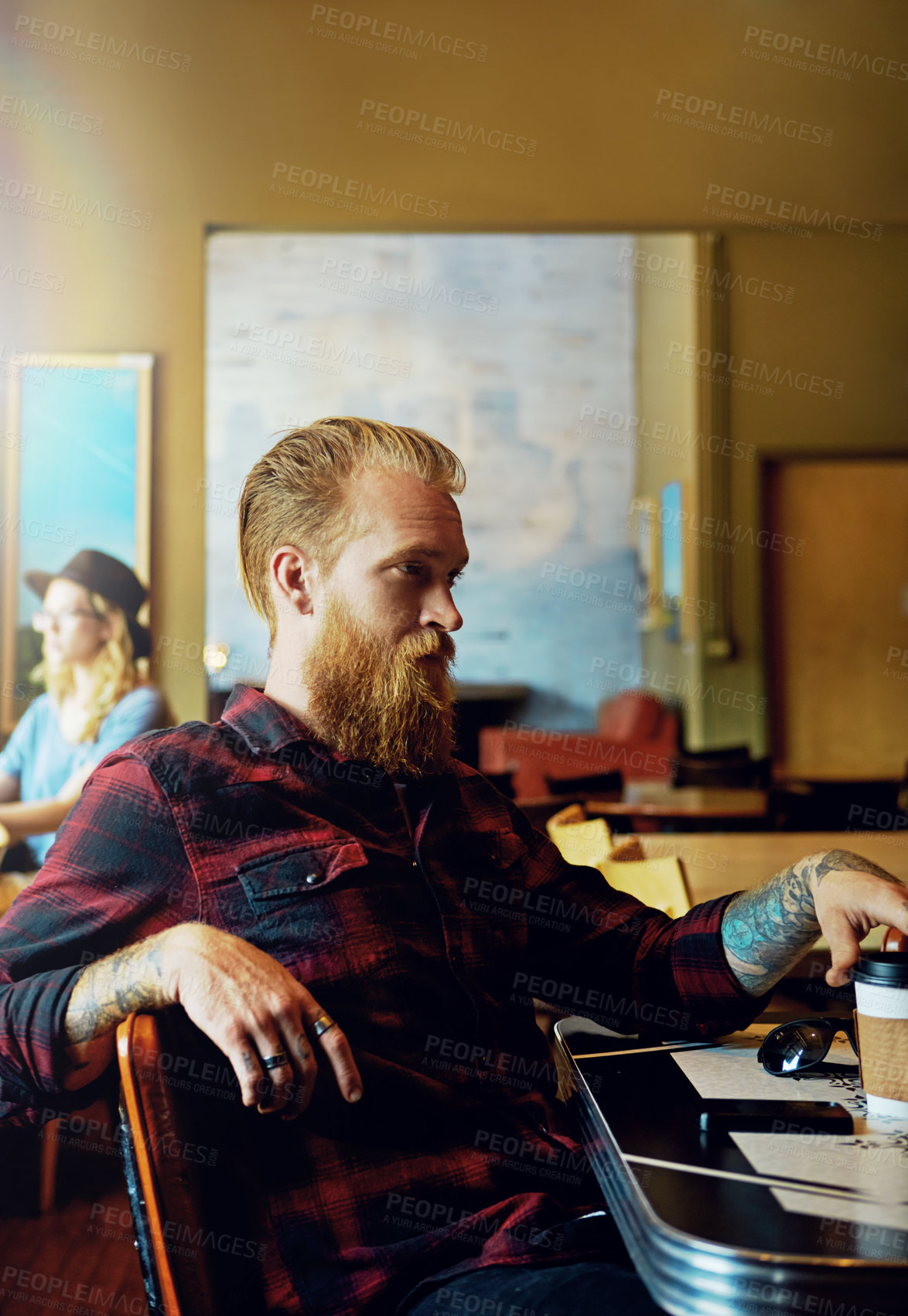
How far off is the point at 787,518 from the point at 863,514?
0.47 metres

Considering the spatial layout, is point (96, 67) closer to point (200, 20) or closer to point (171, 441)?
point (200, 20)


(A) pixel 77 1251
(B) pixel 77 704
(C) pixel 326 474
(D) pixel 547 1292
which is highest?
(C) pixel 326 474

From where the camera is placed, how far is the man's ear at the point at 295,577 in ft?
4.70

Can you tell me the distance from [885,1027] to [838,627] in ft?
19.9

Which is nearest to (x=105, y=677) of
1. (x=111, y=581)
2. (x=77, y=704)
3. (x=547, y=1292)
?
(x=77, y=704)

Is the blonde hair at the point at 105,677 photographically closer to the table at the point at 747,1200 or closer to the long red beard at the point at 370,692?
the long red beard at the point at 370,692

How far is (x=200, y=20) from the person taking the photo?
191 inches

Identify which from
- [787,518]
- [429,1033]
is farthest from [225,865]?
[787,518]

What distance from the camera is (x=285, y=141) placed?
486 cm

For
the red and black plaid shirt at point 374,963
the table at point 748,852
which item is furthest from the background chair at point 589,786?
the red and black plaid shirt at point 374,963

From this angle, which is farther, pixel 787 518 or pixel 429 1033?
pixel 787 518

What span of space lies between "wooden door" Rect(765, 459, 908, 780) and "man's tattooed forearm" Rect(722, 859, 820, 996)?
5.52 metres

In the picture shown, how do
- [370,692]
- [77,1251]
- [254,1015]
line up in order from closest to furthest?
[254,1015], [370,692], [77,1251]

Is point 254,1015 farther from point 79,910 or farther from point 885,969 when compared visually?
point 885,969
